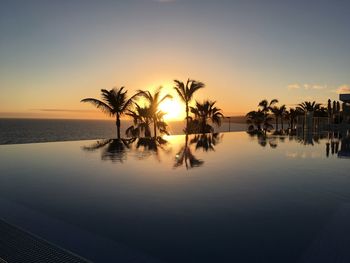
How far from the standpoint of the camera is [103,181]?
6152 mm

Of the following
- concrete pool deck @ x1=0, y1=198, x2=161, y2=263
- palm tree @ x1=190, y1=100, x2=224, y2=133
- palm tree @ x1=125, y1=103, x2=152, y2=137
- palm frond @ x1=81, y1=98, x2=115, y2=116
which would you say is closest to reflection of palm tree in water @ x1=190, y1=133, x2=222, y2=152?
palm tree @ x1=125, y1=103, x2=152, y2=137

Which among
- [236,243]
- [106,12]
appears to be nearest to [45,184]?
[236,243]

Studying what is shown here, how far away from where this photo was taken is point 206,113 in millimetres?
26500

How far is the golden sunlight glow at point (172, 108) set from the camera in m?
22.7

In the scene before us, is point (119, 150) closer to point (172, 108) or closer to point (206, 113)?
point (172, 108)

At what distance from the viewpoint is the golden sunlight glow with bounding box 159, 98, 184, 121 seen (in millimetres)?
22734

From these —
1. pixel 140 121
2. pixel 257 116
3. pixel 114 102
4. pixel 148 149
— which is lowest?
pixel 148 149

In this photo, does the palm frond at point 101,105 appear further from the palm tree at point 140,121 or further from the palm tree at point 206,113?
the palm tree at point 206,113

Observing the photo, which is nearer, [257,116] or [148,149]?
[148,149]

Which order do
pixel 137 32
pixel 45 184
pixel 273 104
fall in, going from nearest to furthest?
pixel 45 184, pixel 137 32, pixel 273 104

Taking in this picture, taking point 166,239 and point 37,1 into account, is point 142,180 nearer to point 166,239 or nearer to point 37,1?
point 166,239

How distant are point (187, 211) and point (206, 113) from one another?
22.9 m

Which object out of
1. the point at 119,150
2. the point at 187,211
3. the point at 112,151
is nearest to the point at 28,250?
the point at 187,211

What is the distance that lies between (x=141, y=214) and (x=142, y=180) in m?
2.37
